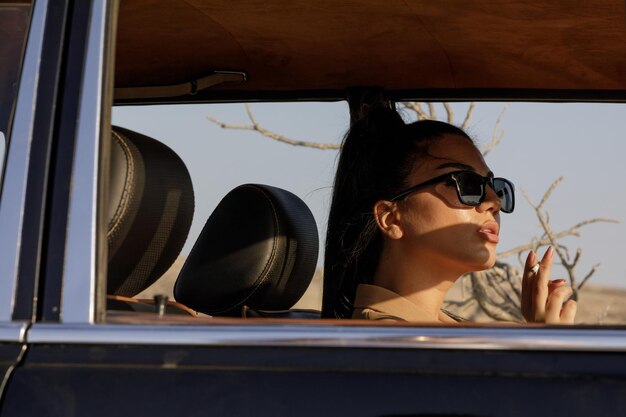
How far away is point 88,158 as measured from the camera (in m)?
1.96

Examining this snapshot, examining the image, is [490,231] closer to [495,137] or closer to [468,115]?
[468,115]

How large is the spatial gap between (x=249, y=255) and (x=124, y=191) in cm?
70

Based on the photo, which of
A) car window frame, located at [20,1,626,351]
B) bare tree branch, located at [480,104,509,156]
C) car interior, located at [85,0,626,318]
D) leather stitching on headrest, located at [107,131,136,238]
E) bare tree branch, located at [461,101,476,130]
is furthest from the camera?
bare tree branch, located at [480,104,509,156]

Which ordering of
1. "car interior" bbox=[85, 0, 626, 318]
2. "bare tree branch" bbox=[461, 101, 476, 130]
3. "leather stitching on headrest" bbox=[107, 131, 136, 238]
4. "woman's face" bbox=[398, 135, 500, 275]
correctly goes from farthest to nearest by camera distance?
"bare tree branch" bbox=[461, 101, 476, 130] < "woman's face" bbox=[398, 135, 500, 275] < "car interior" bbox=[85, 0, 626, 318] < "leather stitching on headrest" bbox=[107, 131, 136, 238]

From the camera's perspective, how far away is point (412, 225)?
117 inches

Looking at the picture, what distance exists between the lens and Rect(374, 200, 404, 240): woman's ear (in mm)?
3000


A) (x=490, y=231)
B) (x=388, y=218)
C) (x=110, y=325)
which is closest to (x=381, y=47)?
(x=388, y=218)

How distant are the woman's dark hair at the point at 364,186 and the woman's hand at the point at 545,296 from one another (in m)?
0.41

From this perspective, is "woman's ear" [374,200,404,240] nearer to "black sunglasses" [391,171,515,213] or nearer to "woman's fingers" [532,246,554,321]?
"black sunglasses" [391,171,515,213]

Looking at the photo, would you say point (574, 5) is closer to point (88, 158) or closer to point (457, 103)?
point (457, 103)

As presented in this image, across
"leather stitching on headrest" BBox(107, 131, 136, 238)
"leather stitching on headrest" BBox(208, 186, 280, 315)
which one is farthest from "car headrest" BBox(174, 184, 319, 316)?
"leather stitching on headrest" BBox(107, 131, 136, 238)

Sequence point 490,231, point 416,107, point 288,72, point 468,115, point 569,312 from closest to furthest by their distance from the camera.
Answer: point 569,312 < point 490,231 < point 288,72 < point 468,115 < point 416,107

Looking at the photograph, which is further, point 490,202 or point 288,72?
point 288,72

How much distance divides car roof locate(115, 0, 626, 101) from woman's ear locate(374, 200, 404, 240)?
42 centimetres
